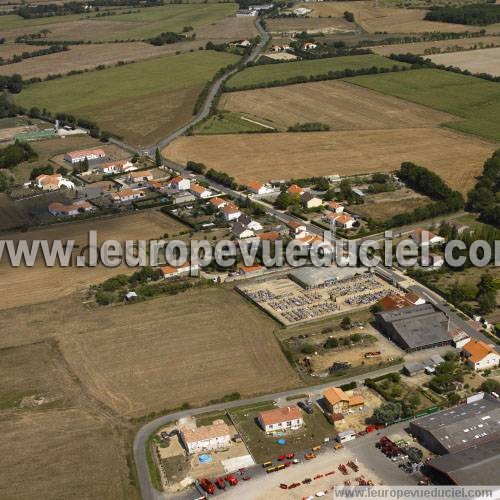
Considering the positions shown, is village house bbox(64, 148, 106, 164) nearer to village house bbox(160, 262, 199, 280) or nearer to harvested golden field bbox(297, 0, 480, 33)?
village house bbox(160, 262, 199, 280)

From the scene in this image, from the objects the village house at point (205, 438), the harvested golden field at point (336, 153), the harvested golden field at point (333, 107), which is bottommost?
the village house at point (205, 438)

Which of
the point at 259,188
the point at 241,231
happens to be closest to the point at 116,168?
the point at 259,188

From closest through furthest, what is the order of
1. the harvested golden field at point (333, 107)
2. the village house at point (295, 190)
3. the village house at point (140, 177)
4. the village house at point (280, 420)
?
the village house at point (280, 420), the village house at point (295, 190), the village house at point (140, 177), the harvested golden field at point (333, 107)

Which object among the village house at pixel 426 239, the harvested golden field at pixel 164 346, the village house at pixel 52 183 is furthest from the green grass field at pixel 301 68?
the harvested golden field at pixel 164 346

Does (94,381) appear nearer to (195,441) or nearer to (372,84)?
(195,441)

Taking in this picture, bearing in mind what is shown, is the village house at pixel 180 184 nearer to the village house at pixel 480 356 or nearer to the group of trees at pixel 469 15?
the village house at pixel 480 356

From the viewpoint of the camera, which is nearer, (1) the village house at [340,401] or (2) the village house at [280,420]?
(2) the village house at [280,420]

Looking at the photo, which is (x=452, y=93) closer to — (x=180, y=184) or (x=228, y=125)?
(x=228, y=125)
